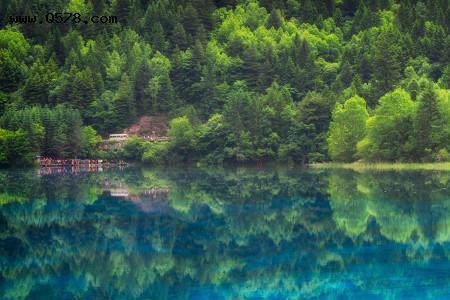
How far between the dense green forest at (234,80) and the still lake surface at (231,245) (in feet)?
103

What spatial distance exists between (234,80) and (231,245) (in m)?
87.2

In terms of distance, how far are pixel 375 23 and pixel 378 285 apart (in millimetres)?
121693

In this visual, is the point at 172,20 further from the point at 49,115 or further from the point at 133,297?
the point at 133,297

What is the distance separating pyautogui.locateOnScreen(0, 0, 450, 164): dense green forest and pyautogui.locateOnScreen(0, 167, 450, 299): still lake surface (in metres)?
31.4

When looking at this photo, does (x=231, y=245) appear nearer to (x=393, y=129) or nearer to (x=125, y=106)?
(x=393, y=129)

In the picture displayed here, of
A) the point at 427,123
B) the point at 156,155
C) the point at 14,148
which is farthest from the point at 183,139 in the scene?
the point at 427,123

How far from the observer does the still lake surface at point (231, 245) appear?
56.5ft

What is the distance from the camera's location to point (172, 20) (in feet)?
441

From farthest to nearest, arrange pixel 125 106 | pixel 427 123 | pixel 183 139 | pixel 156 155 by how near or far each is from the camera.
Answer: pixel 125 106 → pixel 156 155 → pixel 183 139 → pixel 427 123

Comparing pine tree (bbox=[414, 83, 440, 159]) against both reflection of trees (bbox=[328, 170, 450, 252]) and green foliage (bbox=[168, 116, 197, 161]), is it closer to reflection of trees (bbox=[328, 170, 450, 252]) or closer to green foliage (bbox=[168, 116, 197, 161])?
reflection of trees (bbox=[328, 170, 450, 252])

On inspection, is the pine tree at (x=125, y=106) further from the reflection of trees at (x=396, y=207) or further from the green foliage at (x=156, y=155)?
the reflection of trees at (x=396, y=207)

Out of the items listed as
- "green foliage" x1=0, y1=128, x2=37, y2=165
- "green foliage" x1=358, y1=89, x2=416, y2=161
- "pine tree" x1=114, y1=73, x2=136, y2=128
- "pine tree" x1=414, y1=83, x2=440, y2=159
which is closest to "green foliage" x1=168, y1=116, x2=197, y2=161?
"pine tree" x1=114, y1=73, x2=136, y2=128

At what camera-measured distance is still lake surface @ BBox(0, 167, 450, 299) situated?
17234mm

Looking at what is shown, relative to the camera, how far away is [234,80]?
4299 inches
